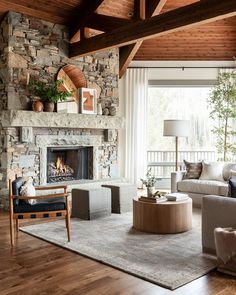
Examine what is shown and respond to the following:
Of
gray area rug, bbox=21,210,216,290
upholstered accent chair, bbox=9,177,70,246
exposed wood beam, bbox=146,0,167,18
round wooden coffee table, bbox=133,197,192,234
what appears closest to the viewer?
gray area rug, bbox=21,210,216,290

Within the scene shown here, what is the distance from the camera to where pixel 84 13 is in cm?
685

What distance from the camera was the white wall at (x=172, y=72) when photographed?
856 cm

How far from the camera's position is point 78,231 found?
184 inches

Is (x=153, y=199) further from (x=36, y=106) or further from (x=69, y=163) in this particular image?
(x=69, y=163)

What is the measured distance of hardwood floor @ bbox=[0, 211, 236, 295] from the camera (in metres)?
2.88

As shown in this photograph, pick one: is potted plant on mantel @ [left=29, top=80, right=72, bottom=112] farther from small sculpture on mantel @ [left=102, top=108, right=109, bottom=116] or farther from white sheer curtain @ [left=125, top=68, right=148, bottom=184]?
white sheer curtain @ [left=125, top=68, right=148, bottom=184]

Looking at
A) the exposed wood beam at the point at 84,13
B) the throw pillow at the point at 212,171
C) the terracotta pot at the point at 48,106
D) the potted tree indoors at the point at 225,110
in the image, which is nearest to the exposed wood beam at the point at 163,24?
the exposed wood beam at the point at 84,13

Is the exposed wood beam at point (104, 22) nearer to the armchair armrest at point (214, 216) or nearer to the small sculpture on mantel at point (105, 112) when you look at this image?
the small sculpture on mantel at point (105, 112)

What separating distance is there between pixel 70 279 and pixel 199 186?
139 inches

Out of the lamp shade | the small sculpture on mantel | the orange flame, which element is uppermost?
the small sculpture on mantel

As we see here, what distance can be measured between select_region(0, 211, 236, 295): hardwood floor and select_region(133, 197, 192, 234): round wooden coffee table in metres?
1.20

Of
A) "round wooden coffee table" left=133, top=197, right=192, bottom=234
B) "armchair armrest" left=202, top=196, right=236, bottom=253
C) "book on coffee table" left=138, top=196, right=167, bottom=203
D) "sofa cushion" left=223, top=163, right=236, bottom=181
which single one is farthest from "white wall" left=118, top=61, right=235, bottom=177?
"armchair armrest" left=202, top=196, right=236, bottom=253

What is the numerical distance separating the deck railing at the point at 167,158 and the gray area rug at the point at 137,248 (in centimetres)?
361

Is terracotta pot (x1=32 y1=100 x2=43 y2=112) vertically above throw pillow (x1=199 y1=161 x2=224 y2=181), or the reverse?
terracotta pot (x1=32 y1=100 x2=43 y2=112)
